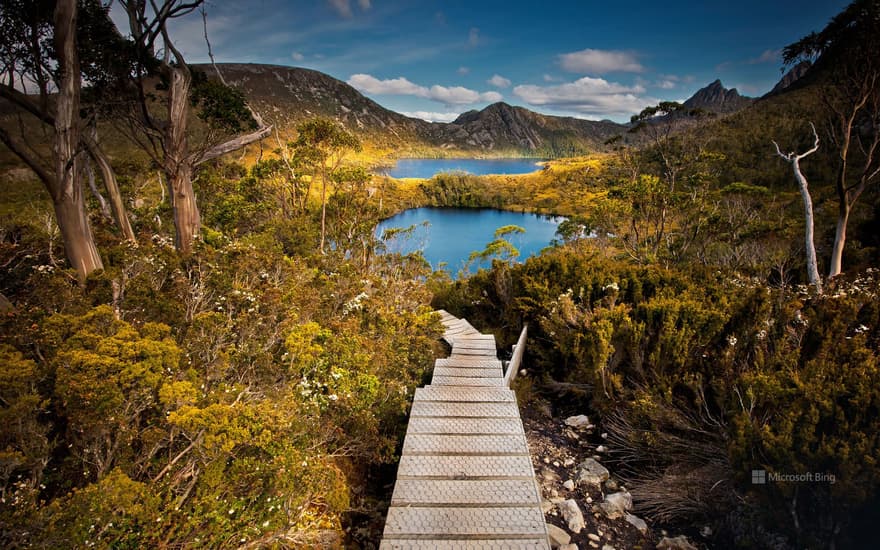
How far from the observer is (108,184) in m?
7.79

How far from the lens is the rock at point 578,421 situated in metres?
5.58

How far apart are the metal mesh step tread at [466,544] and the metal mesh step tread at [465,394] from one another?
2.20 m

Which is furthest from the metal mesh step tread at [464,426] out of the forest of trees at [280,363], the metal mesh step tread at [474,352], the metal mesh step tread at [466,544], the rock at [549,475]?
the metal mesh step tread at [474,352]

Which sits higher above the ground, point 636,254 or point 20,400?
point 20,400

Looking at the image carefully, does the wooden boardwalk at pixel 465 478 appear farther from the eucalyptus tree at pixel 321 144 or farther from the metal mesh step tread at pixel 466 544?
the eucalyptus tree at pixel 321 144

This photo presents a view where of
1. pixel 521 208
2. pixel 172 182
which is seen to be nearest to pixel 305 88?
pixel 521 208

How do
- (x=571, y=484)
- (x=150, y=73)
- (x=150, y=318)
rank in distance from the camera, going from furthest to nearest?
(x=150, y=73) < (x=571, y=484) < (x=150, y=318)

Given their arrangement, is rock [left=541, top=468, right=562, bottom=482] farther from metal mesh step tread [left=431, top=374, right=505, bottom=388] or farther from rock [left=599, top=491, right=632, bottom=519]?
metal mesh step tread [left=431, top=374, right=505, bottom=388]

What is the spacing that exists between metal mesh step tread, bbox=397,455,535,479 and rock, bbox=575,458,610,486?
3.07 feet

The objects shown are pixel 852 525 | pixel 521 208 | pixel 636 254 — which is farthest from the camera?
pixel 521 208

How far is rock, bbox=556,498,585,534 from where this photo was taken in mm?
3799

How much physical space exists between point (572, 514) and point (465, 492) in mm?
1181

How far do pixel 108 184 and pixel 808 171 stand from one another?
47.5m

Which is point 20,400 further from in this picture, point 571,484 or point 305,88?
point 305,88
